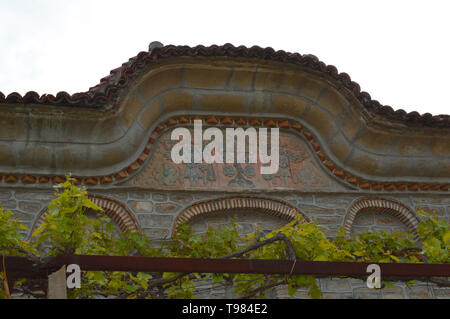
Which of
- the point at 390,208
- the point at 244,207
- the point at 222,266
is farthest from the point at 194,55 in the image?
the point at 222,266

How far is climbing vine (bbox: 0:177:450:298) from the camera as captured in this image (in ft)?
13.5

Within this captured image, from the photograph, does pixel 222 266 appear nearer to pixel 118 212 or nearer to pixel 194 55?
Answer: pixel 118 212

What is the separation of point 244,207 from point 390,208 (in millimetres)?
1918

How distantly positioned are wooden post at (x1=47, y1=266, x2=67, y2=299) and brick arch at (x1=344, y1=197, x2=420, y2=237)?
174 inches

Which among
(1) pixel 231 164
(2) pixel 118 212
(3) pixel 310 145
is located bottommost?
(2) pixel 118 212

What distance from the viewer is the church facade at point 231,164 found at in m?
6.69

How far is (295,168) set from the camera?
7.54 metres

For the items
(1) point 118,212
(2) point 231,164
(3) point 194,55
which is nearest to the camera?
(1) point 118,212

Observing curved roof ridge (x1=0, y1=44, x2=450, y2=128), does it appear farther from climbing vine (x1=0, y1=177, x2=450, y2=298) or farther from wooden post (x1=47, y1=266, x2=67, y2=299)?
wooden post (x1=47, y1=266, x2=67, y2=299)

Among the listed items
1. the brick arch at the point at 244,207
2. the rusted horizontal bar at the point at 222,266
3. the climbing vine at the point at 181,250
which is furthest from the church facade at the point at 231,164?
the rusted horizontal bar at the point at 222,266

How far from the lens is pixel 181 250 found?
5.30 m

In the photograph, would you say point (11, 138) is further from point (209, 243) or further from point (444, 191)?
point (444, 191)

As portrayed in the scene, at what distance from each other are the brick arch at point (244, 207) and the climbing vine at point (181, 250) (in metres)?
1.36

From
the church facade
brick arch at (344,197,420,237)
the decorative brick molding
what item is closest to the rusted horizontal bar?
the church facade
